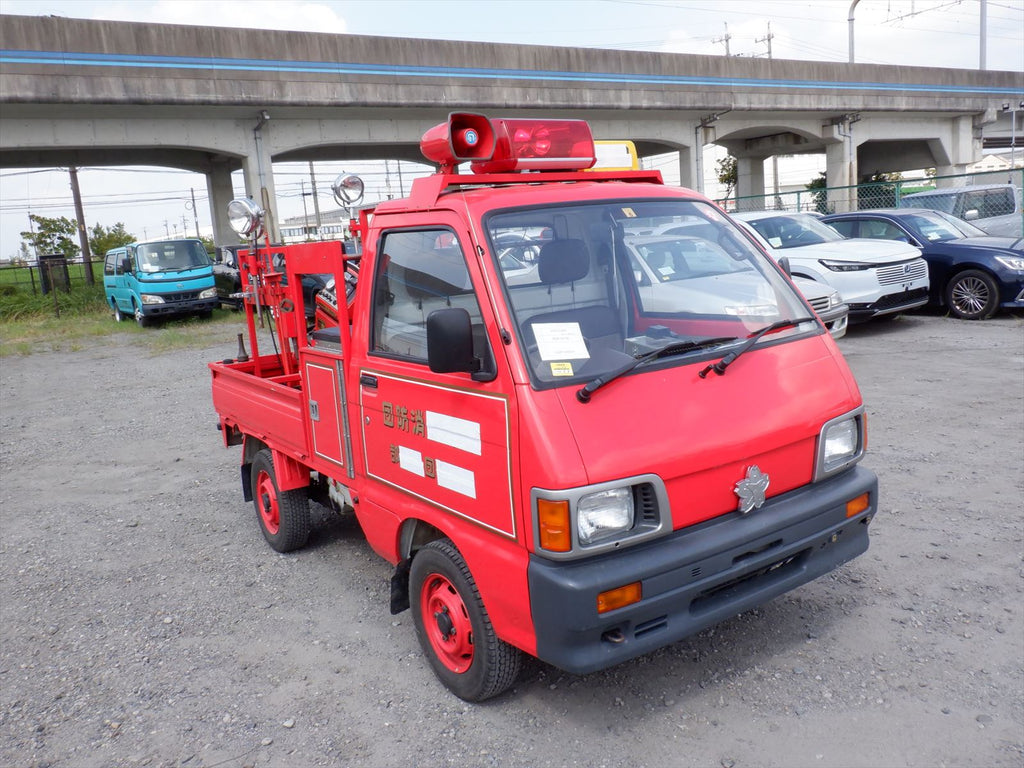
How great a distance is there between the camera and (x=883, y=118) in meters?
32.7

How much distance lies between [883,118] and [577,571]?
116 ft

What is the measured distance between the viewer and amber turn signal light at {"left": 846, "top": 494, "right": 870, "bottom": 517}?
10.8 ft

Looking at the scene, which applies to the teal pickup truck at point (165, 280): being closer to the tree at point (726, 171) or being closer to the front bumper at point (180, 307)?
the front bumper at point (180, 307)

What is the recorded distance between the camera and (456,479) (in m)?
3.10

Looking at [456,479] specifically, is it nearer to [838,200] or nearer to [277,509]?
[277,509]

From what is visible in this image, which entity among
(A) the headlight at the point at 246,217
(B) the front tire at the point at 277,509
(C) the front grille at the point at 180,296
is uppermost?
(A) the headlight at the point at 246,217

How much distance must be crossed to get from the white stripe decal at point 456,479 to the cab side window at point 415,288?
451 millimetres

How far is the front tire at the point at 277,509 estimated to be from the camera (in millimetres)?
4871

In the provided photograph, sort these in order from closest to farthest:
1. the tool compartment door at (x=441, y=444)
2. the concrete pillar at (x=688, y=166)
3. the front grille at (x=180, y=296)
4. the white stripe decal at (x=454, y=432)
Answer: the tool compartment door at (x=441, y=444) → the white stripe decal at (x=454, y=432) → the front grille at (x=180, y=296) → the concrete pillar at (x=688, y=166)

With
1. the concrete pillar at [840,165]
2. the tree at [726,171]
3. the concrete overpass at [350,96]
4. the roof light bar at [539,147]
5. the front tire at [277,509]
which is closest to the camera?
the roof light bar at [539,147]

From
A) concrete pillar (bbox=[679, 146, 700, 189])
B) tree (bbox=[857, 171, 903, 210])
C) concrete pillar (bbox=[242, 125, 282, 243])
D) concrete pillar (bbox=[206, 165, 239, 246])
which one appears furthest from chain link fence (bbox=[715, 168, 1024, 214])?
concrete pillar (bbox=[206, 165, 239, 246])

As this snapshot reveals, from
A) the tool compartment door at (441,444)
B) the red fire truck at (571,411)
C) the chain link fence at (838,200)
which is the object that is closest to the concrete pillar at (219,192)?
the chain link fence at (838,200)

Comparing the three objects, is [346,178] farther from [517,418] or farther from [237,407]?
[517,418]

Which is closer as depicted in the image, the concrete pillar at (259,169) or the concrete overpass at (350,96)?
the concrete overpass at (350,96)
